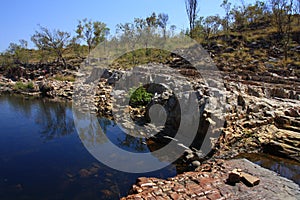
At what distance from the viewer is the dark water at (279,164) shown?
7.79 metres

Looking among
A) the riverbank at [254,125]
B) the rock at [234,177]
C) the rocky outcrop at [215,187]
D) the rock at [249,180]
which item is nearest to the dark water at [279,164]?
Answer: the riverbank at [254,125]

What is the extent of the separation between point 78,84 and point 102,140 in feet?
52.7

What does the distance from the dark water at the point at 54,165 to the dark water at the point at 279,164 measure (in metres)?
3.04

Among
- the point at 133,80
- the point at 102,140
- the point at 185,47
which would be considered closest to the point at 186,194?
the point at 102,140

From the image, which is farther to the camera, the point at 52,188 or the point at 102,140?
the point at 102,140

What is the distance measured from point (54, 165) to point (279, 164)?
8193mm

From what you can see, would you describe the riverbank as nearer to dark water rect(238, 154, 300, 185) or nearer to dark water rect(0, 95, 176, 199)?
dark water rect(238, 154, 300, 185)

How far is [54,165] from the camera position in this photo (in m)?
9.40

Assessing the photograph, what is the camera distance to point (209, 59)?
26531mm

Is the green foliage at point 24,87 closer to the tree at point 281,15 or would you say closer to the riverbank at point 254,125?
the riverbank at point 254,125

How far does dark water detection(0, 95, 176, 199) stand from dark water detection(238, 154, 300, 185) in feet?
9.97

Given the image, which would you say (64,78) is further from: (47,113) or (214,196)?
(214,196)

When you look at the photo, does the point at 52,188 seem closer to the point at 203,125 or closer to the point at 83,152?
the point at 83,152

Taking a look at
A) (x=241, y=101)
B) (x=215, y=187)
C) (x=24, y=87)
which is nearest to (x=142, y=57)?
(x=24, y=87)
